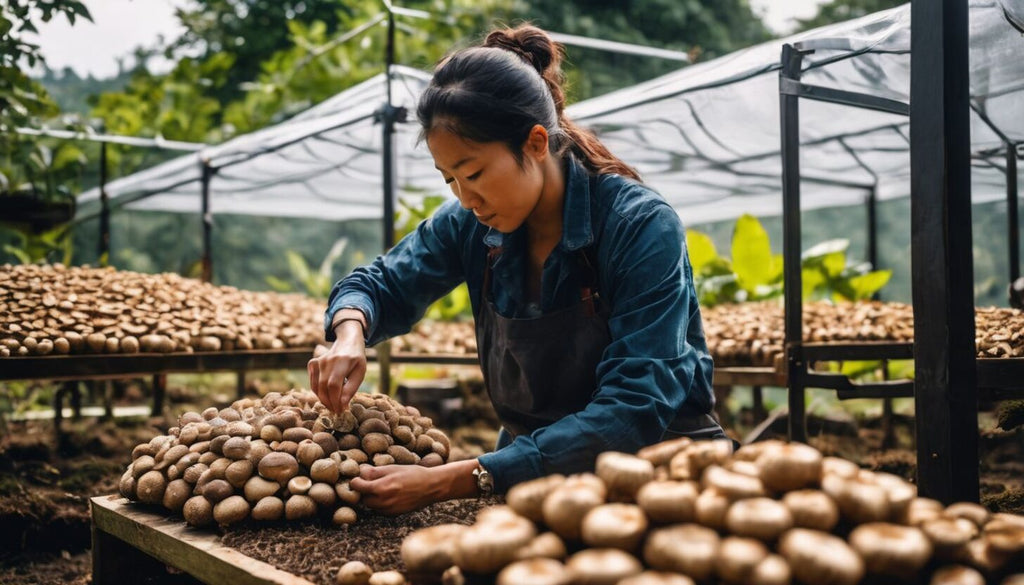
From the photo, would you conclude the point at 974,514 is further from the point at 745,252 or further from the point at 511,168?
the point at 745,252

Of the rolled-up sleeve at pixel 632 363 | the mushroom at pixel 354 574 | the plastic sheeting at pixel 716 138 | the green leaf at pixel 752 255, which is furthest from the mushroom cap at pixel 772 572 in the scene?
the green leaf at pixel 752 255

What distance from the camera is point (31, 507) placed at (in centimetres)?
353

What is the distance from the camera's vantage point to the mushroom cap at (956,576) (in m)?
1.04

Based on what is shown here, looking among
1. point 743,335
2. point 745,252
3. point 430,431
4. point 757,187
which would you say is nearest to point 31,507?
point 430,431

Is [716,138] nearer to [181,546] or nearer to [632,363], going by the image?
[632,363]

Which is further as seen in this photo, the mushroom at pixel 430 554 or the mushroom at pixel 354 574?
the mushroom at pixel 354 574

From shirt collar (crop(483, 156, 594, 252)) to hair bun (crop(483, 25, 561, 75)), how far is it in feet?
0.89

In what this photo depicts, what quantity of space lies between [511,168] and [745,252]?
167 inches

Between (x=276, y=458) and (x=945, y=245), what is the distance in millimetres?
1518

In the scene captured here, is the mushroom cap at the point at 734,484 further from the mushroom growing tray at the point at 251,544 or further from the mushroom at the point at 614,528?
the mushroom growing tray at the point at 251,544

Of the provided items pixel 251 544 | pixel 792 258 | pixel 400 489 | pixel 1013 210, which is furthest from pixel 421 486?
pixel 1013 210

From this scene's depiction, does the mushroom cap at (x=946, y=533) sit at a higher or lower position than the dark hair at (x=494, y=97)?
lower

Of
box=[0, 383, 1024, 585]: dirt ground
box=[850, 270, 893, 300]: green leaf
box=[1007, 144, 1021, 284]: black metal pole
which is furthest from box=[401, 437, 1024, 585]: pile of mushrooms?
box=[850, 270, 893, 300]: green leaf

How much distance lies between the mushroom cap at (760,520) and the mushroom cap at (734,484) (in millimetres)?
34
